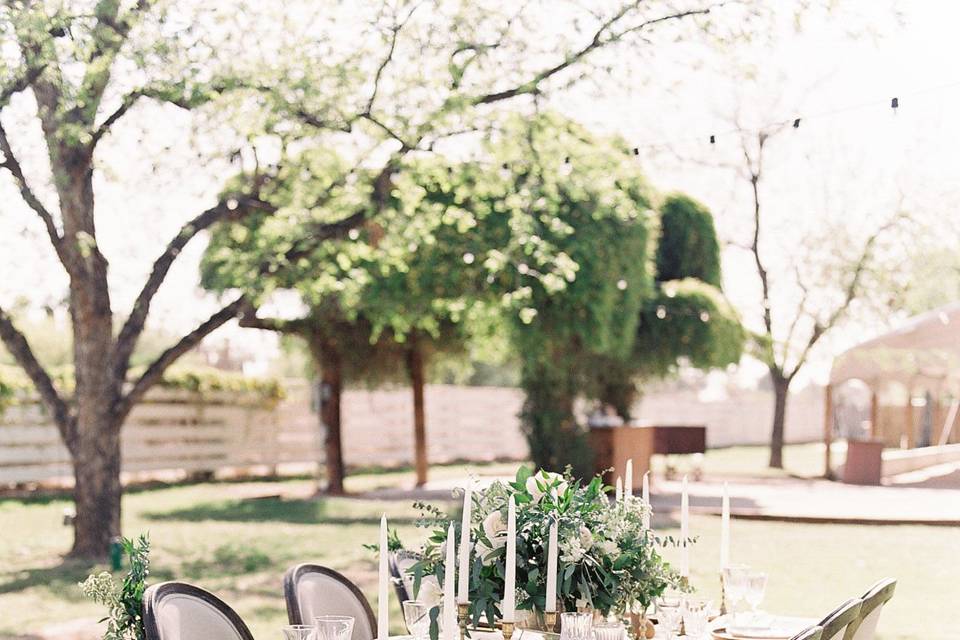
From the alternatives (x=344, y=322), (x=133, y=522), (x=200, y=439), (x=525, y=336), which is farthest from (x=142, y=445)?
(x=525, y=336)

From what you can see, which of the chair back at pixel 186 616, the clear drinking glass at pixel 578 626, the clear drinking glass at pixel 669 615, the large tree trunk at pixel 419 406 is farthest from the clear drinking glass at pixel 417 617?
the large tree trunk at pixel 419 406

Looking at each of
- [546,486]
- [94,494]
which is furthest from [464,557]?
[94,494]

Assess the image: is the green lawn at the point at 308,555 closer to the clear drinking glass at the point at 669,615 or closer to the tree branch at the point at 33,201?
the tree branch at the point at 33,201

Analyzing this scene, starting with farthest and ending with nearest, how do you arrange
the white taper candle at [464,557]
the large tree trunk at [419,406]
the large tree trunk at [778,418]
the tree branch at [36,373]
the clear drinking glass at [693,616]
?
the large tree trunk at [778,418] → the large tree trunk at [419,406] → the tree branch at [36,373] → the clear drinking glass at [693,616] → the white taper candle at [464,557]

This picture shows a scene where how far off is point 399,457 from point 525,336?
8696mm

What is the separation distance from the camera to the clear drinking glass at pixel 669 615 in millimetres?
3816

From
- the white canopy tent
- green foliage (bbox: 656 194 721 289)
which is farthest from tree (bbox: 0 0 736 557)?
the white canopy tent

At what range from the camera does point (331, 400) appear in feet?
59.5

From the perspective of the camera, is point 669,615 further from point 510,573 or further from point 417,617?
point 417,617

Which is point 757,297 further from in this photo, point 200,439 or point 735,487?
point 200,439

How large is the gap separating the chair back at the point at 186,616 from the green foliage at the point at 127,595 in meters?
0.04

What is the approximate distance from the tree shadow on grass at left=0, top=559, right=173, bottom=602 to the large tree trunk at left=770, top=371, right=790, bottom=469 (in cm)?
1617

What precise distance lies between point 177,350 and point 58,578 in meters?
2.29

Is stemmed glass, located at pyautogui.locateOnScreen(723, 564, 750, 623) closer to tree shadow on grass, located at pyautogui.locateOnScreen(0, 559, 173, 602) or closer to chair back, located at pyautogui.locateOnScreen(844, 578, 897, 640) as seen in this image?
chair back, located at pyautogui.locateOnScreen(844, 578, 897, 640)
